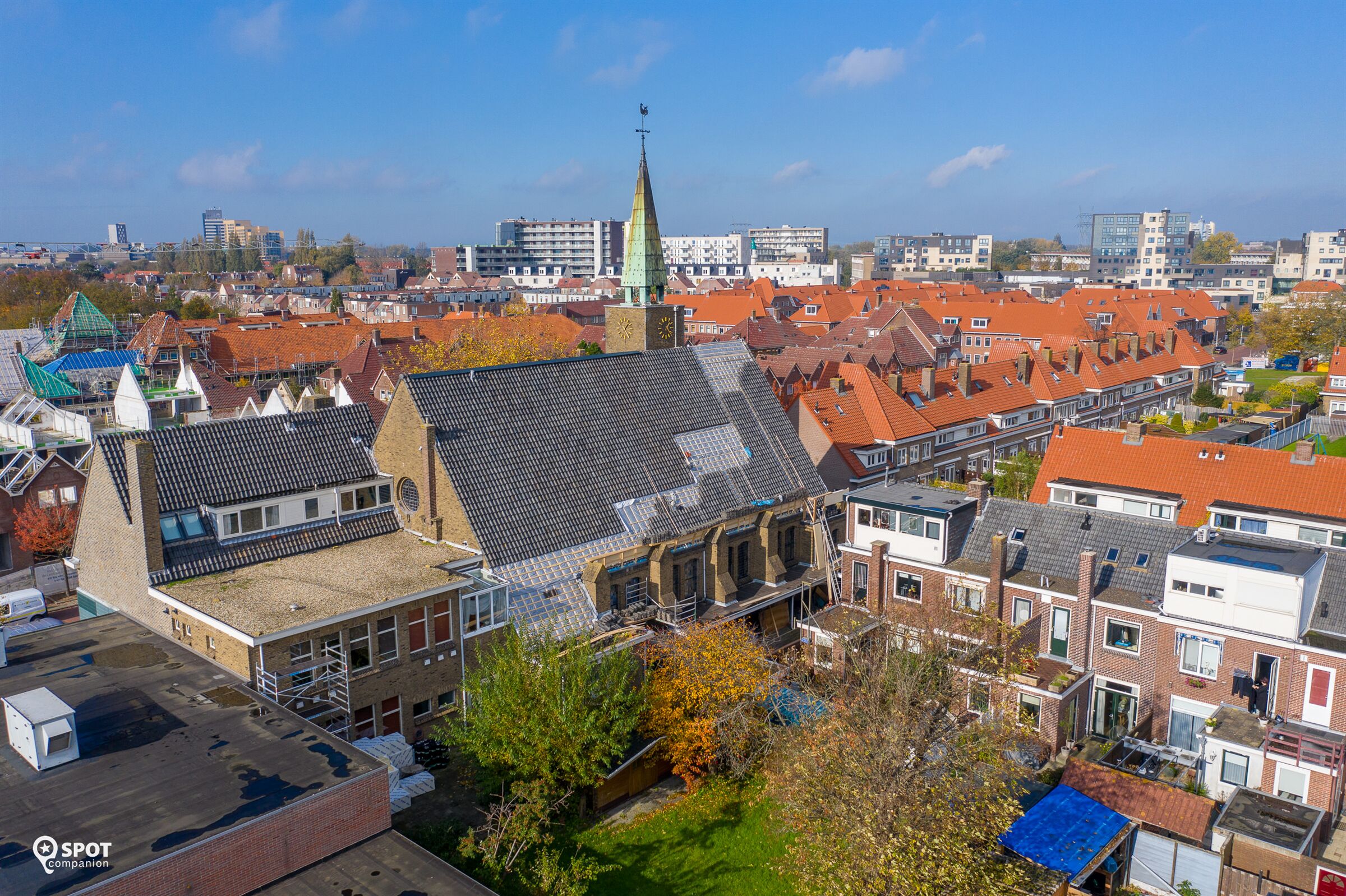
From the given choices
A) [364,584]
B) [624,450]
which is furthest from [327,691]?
[624,450]

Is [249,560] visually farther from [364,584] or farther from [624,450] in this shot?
[624,450]

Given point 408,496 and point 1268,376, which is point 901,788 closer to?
point 408,496

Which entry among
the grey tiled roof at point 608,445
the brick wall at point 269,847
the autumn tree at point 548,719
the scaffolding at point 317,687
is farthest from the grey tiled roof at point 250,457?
the brick wall at point 269,847

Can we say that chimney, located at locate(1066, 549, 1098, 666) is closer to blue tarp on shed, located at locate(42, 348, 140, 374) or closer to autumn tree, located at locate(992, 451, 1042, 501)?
autumn tree, located at locate(992, 451, 1042, 501)

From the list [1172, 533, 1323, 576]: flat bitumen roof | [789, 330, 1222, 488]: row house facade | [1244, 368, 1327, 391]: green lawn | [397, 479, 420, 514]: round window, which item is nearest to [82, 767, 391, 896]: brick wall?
[397, 479, 420, 514]: round window

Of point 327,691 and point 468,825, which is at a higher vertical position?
point 327,691

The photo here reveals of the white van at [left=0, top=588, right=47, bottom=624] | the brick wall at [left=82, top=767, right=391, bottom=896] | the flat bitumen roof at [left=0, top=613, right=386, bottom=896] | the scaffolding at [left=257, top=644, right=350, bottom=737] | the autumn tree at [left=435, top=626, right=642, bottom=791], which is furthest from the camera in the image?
the white van at [left=0, top=588, right=47, bottom=624]
